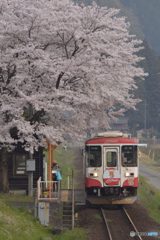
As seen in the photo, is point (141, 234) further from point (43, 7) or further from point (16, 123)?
point (43, 7)

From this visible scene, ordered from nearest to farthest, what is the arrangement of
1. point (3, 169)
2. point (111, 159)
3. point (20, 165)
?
point (111, 159) < point (3, 169) < point (20, 165)

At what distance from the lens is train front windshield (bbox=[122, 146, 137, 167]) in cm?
1591

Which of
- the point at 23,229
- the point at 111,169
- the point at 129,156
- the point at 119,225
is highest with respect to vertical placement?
the point at 129,156

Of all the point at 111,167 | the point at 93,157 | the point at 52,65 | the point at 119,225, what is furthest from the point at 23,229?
the point at 52,65

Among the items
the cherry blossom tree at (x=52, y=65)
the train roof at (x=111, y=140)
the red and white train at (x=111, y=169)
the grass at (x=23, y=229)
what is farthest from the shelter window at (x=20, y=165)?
the grass at (x=23, y=229)

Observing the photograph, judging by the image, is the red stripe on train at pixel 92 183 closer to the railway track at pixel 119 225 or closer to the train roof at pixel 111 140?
the railway track at pixel 119 225

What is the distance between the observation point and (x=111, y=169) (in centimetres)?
1577

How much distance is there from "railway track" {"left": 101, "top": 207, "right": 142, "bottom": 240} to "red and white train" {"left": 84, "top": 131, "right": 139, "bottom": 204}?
2.17 feet

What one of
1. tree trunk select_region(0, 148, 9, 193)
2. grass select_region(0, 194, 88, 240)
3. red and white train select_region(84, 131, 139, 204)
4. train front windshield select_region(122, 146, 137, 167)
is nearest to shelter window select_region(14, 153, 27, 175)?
tree trunk select_region(0, 148, 9, 193)

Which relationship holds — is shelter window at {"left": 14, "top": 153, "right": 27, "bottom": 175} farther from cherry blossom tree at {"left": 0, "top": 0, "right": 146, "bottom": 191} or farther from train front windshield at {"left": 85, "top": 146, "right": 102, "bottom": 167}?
train front windshield at {"left": 85, "top": 146, "right": 102, "bottom": 167}

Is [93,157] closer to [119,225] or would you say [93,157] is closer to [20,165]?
[119,225]

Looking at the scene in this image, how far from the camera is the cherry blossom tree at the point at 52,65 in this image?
16.7m

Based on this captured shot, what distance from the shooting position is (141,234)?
12.2 meters

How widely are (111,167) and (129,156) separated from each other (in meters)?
0.94
